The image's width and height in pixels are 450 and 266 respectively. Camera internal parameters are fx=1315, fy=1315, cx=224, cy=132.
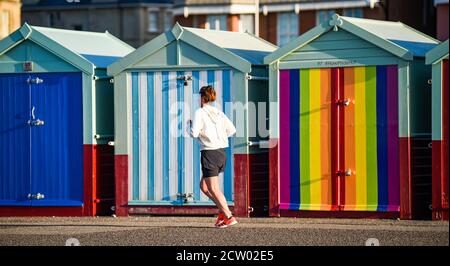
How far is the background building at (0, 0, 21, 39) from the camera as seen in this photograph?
64.2m

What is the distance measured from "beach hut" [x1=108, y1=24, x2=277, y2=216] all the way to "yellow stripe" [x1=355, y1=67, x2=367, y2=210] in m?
1.42

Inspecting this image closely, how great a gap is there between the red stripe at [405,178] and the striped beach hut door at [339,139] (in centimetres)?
7

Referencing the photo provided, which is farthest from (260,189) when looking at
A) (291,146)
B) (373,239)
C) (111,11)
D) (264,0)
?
(111,11)

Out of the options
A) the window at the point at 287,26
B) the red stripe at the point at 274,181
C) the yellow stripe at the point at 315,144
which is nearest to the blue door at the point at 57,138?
the red stripe at the point at 274,181

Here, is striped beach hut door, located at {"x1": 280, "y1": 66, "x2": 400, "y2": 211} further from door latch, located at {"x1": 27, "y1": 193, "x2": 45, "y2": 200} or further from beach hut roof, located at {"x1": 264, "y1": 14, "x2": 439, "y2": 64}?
door latch, located at {"x1": 27, "y1": 193, "x2": 45, "y2": 200}

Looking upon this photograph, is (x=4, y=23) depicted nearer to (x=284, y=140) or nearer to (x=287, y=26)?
(x=287, y=26)

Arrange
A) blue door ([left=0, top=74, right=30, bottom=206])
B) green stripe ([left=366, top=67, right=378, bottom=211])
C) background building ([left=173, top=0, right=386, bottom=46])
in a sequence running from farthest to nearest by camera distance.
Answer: background building ([left=173, top=0, right=386, bottom=46]) → blue door ([left=0, top=74, right=30, bottom=206]) → green stripe ([left=366, top=67, right=378, bottom=211])

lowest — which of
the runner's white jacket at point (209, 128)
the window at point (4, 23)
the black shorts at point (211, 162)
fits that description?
the black shorts at point (211, 162)

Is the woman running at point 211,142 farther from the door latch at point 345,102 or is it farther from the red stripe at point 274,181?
the door latch at point 345,102

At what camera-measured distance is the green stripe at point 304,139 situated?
1705 cm

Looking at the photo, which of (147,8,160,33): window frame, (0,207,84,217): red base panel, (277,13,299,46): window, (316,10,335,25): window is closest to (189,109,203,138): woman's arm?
(0,207,84,217): red base panel

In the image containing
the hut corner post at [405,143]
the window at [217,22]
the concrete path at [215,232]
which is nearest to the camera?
the concrete path at [215,232]

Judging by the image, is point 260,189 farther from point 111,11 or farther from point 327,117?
point 111,11

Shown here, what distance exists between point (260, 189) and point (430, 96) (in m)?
2.57
